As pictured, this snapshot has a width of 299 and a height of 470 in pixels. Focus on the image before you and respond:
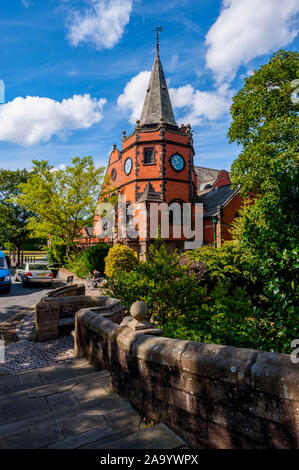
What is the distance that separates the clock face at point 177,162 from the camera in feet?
84.7

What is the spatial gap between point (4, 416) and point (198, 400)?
2.68 metres

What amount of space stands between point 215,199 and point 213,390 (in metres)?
27.0

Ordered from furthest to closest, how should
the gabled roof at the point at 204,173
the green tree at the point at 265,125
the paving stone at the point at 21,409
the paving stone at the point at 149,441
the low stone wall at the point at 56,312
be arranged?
the gabled roof at the point at 204,173, the green tree at the point at 265,125, the low stone wall at the point at 56,312, the paving stone at the point at 21,409, the paving stone at the point at 149,441

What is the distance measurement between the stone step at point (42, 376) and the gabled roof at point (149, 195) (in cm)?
1948

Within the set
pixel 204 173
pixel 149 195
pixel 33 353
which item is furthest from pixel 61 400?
pixel 204 173

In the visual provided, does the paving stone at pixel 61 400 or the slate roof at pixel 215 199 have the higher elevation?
the slate roof at pixel 215 199

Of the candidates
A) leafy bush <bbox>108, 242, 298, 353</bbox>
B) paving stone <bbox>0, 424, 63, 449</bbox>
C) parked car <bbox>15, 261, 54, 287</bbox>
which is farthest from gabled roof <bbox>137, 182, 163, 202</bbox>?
paving stone <bbox>0, 424, 63, 449</bbox>

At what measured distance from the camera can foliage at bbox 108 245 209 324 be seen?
7.39m

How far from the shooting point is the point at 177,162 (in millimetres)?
26047

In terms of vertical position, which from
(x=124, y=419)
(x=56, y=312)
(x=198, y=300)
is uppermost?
(x=198, y=300)

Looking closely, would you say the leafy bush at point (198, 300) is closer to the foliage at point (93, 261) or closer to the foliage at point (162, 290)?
the foliage at point (162, 290)

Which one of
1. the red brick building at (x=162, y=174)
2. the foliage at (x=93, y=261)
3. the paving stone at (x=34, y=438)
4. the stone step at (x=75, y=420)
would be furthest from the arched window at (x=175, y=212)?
the paving stone at (x=34, y=438)

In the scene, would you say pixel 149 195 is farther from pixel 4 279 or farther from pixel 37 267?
pixel 4 279

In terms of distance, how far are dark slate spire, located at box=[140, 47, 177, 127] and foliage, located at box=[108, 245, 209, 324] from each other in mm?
22206
